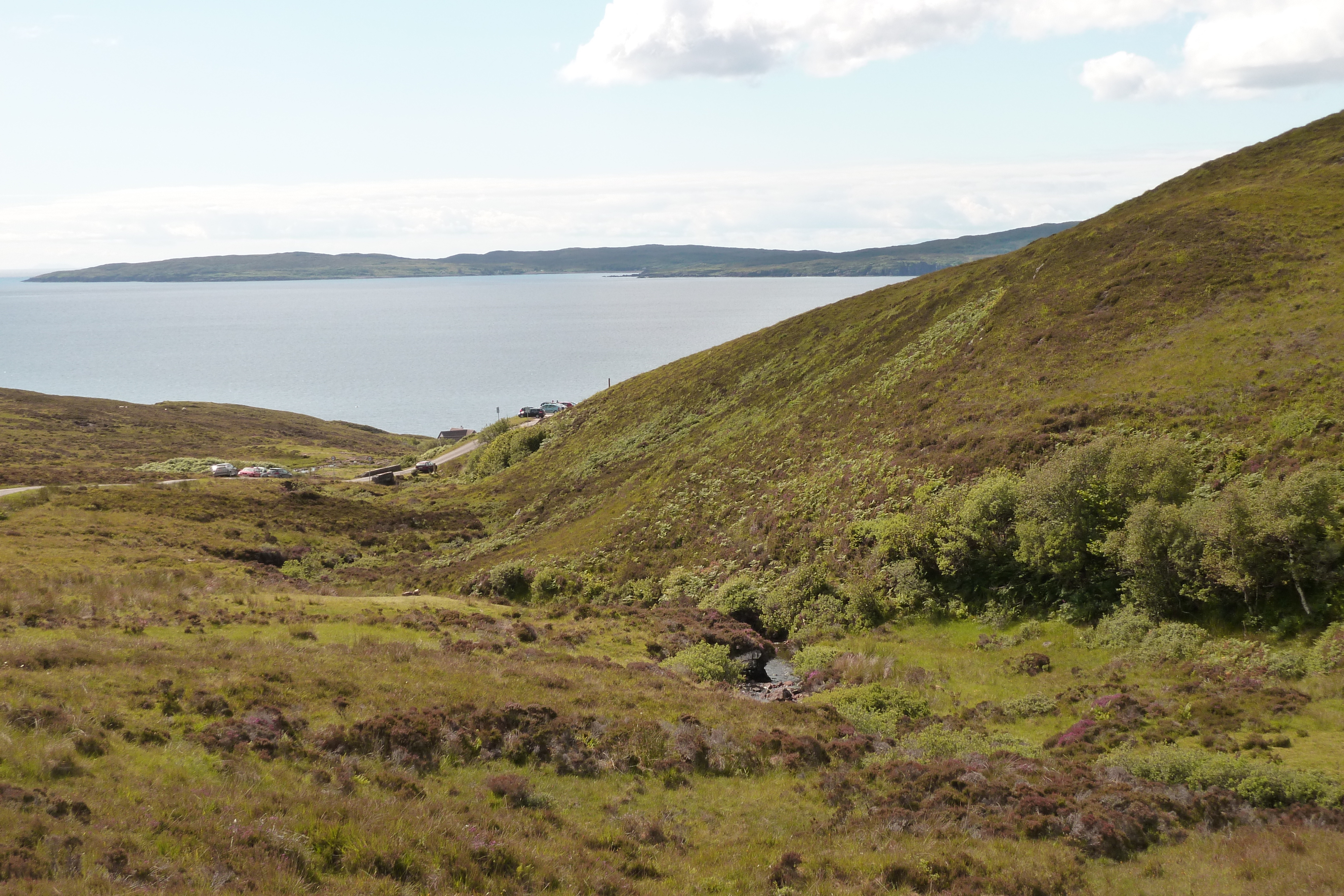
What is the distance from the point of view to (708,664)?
31.4 meters

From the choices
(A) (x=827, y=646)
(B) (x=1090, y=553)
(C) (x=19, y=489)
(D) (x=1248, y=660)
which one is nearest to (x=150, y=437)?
(C) (x=19, y=489)

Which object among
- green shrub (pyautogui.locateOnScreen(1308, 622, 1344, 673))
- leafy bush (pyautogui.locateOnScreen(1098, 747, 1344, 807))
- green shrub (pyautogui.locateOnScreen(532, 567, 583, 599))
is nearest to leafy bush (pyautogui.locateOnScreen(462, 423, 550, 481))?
green shrub (pyautogui.locateOnScreen(532, 567, 583, 599))

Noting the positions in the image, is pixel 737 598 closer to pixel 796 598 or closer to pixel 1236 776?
pixel 796 598

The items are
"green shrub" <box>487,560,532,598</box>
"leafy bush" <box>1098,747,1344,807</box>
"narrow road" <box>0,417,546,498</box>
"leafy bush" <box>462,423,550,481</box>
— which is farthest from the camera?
"leafy bush" <box>462,423,550,481</box>

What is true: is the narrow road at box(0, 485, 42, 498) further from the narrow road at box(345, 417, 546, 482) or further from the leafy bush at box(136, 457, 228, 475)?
the narrow road at box(345, 417, 546, 482)

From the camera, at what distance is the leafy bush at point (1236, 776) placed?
17.4m

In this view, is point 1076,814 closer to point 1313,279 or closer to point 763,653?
point 763,653

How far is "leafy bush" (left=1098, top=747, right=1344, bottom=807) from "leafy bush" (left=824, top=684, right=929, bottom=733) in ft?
21.6

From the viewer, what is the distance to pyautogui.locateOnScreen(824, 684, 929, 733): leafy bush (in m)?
25.4

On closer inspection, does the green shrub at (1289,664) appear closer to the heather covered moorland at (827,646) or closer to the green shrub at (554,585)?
the heather covered moorland at (827,646)

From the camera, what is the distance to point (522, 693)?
77.3 ft

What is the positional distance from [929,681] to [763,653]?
7687 mm

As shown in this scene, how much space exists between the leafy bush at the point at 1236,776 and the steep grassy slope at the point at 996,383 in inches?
664

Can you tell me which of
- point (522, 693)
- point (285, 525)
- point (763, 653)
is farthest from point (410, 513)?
point (522, 693)
